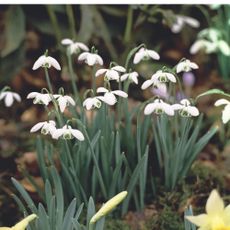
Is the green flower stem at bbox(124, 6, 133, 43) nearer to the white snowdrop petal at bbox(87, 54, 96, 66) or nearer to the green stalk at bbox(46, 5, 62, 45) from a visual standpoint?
the green stalk at bbox(46, 5, 62, 45)

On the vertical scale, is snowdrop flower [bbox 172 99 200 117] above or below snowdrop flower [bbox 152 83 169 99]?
below

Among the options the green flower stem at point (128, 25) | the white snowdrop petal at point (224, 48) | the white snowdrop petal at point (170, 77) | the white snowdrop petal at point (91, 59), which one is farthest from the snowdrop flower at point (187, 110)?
the green flower stem at point (128, 25)

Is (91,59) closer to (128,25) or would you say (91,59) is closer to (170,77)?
(170,77)

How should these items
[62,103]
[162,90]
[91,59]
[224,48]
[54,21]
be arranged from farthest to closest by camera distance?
[54,21] < [224,48] < [162,90] < [91,59] < [62,103]

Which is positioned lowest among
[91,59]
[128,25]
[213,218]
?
[213,218]

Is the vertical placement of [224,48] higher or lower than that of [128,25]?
lower

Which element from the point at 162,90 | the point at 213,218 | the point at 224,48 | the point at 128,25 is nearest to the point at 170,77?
the point at 162,90

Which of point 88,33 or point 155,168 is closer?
point 155,168

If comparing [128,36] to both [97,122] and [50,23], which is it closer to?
[50,23]

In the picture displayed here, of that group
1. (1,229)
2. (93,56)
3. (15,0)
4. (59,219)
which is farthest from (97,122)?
(15,0)

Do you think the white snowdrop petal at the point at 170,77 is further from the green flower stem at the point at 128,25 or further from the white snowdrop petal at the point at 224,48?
the green flower stem at the point at 128,25

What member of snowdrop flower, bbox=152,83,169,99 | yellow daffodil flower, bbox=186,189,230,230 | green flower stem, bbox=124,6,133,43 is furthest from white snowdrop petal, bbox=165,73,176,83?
green flower stem, bbox=124,6,133,43
